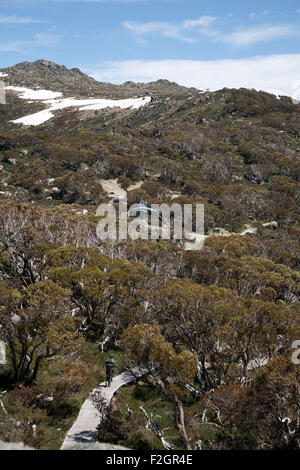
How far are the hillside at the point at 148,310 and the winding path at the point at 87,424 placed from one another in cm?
37

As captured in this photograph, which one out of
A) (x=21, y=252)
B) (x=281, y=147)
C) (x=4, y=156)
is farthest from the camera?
(x=281, y=147)

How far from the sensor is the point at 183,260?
3228cm

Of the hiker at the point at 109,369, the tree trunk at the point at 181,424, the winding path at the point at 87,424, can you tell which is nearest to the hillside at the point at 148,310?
the tree trunk at the point at 181,424

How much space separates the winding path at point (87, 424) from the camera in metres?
12.4

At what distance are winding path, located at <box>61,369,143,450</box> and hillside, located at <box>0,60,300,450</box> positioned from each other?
37 centimetres

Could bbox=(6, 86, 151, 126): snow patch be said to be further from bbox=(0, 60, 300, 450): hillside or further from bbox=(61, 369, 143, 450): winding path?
bbox=(61, 369, 143, 450): winding path

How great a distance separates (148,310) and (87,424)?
901 cm

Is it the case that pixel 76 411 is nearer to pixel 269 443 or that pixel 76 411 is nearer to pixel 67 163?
pixel 269 443

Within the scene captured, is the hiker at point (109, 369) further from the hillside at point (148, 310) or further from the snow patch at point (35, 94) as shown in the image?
the snow patch at point (35, 94)

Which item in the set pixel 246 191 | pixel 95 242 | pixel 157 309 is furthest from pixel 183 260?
pixel 246 191

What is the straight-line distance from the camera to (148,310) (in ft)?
72.2

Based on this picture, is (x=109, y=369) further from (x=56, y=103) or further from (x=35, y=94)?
(x=35, y=94)
